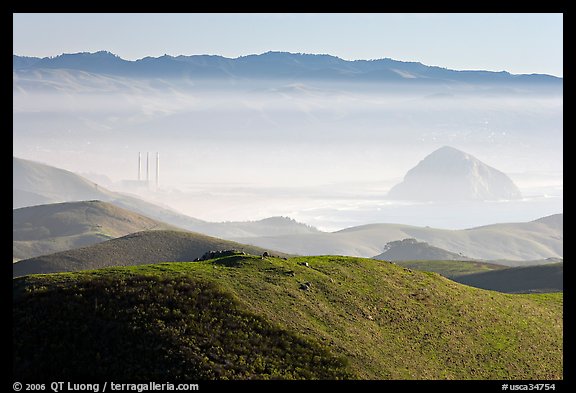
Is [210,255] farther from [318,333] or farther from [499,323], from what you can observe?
[499,323]

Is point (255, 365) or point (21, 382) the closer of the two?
point (21, 382)
